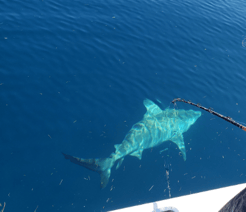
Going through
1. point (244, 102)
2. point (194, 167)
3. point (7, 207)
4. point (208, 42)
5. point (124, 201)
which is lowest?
point (7, 207)

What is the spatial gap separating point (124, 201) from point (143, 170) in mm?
1981

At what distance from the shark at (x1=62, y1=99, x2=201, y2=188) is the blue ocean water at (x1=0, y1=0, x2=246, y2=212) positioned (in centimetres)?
32

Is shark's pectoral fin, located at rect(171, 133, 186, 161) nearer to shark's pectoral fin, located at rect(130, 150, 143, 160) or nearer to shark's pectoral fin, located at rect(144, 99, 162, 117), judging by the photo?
shark's pectoral fin, located at rect(144, 99, 162, 117)

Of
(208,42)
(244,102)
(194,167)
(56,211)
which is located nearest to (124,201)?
(56,211)

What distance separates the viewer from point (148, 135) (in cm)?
1351

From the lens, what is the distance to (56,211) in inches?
380

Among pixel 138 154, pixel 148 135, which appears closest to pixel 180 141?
pixel 148 135

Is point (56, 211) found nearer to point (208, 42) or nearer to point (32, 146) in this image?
point (32, 146)

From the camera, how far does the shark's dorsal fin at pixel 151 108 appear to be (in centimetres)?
1420

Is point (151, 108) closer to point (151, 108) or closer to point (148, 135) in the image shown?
point (151, 108)

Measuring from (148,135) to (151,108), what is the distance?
1908mm

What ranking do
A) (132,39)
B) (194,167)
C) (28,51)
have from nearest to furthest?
(194,167), (28,51), (132,39)

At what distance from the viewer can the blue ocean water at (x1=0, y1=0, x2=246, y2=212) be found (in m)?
10.8

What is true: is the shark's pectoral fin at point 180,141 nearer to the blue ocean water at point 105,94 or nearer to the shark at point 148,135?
the shark at point 148,135
